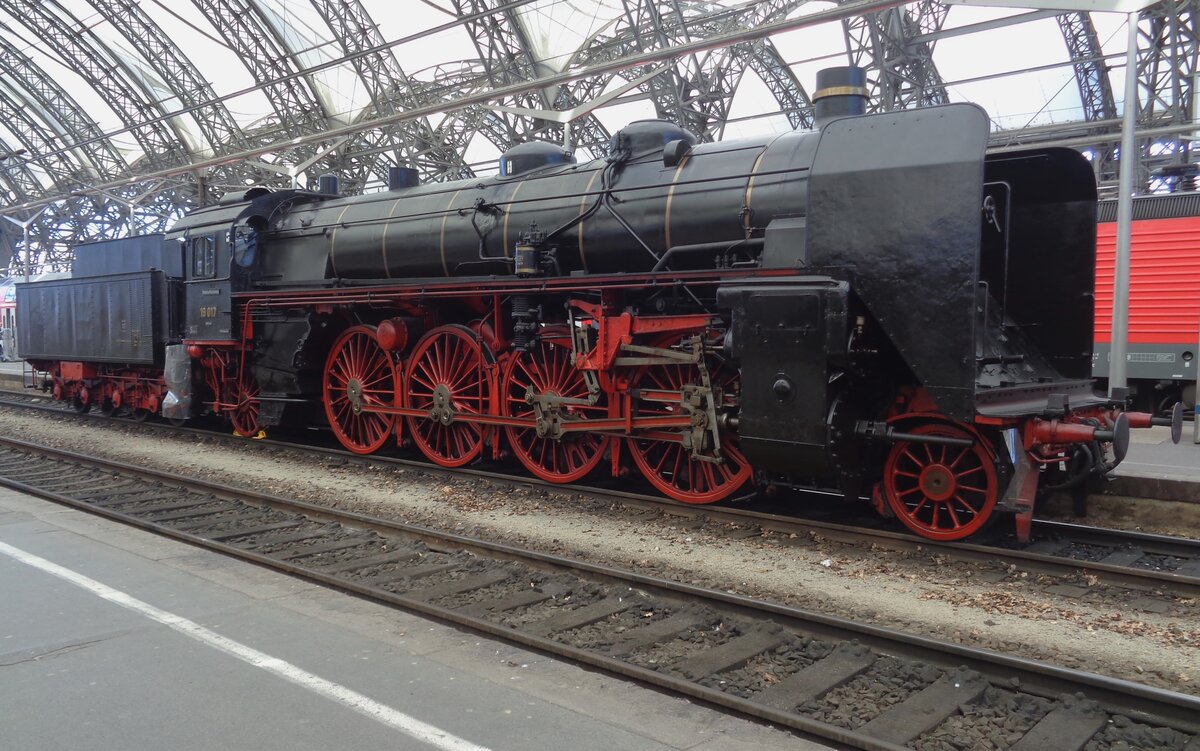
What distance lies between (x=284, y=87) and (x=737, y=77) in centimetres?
1614

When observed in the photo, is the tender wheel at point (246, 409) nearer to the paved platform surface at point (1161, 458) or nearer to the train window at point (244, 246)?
the train window at point (244, 246)

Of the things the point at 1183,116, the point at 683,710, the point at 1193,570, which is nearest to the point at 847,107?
the point at 1193,570

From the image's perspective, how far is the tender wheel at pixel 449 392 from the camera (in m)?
9.60

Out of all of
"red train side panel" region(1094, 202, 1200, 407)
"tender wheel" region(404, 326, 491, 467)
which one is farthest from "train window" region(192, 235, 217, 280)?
"red train side panel" region(1094, 202, 1200, 407)

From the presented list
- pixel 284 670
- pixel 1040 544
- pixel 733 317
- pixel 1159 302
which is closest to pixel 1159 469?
pixel 1040 544

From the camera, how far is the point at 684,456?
8.16 metres

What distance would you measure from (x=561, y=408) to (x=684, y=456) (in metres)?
1.35

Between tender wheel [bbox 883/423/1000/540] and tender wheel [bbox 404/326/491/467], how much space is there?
15.0 feet

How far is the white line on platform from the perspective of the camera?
3486 millimetres

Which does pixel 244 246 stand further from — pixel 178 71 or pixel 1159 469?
pixel 178 71

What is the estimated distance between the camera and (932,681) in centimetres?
400

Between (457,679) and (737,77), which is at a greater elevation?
(737,77)

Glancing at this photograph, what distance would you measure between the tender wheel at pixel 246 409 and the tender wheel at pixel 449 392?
3310 millimetres

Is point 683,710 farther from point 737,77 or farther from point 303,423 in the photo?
point 737,77
